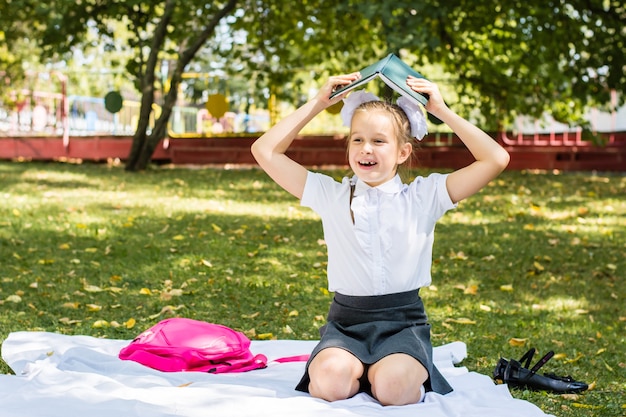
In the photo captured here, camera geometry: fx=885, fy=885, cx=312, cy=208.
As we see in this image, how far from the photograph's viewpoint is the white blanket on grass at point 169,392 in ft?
10.3

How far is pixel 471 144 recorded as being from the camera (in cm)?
353

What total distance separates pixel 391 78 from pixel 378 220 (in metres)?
0.59

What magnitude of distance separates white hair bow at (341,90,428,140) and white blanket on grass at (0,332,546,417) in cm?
108

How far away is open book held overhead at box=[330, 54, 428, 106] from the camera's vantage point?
3.36 metres

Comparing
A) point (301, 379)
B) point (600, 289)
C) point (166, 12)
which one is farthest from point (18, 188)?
point (301, 379)

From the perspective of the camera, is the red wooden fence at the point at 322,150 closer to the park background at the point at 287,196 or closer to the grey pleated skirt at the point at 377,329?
the park background at the point at 287,196

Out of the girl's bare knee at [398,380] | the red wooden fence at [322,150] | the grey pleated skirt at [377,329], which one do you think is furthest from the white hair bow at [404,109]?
the red wooden fence at [322,150]

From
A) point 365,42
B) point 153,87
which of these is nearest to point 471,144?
point 153,87

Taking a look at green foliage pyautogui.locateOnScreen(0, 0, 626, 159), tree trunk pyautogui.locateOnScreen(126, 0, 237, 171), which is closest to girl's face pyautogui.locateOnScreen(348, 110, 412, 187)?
green foliage pyautogui.locateOnScreen(0, 0, 626, 159)

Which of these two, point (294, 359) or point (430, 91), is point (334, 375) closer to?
point (294, 359)

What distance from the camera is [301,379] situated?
3.64 metres

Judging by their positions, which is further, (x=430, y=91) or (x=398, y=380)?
(x=430, y=91)

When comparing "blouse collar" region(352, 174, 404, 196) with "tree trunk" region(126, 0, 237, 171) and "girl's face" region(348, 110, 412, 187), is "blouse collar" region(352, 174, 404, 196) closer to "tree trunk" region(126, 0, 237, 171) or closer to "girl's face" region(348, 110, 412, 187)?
"girl's face" region(348, 110, 412, 187)

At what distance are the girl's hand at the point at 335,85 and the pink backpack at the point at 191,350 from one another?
4.07 feet
